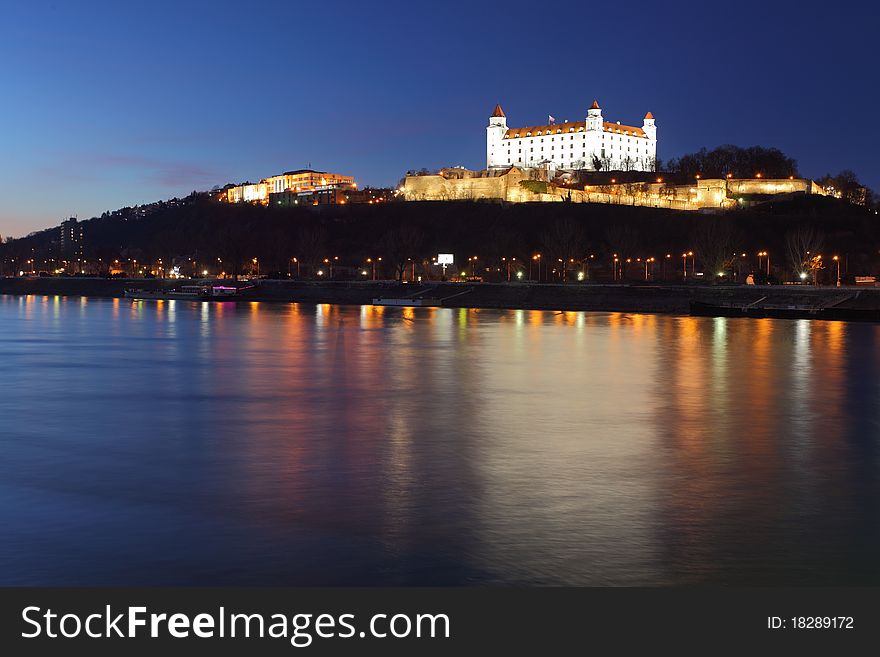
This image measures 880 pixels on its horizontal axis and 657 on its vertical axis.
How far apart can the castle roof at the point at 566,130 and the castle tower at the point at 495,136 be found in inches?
55.7

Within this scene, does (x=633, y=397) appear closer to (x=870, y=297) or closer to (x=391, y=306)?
(x=870, y=297)

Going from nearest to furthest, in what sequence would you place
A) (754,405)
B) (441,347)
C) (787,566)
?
(787,566)
(754,405)
(441,347)

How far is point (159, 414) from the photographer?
55.0 ft

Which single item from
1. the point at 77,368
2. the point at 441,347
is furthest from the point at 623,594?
the point at 441,347

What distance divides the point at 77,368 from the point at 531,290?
5218cm

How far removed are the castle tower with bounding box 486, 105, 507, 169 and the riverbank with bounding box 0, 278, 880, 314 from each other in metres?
64.8

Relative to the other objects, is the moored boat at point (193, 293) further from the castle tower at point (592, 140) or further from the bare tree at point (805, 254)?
the castle tower at point (592, 140)

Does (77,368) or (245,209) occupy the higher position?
(245,209)

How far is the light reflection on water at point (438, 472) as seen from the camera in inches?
303

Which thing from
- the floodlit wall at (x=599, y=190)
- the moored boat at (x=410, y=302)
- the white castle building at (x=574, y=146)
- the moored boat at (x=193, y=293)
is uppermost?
the white castle building at (x=574, y=146)

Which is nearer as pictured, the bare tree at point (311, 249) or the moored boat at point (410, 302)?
the moored boat at point (410, 302)

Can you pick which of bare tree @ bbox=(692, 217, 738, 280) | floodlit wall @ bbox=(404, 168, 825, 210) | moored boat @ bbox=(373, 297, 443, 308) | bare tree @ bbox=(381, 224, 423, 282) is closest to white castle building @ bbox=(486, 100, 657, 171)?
floodlit wall @ bbox=(404, 168, 825, 210)

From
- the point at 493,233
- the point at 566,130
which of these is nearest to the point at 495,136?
the point at 566,130

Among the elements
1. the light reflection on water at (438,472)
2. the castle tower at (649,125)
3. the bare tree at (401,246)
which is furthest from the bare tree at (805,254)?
the castle tower at (649,125)
